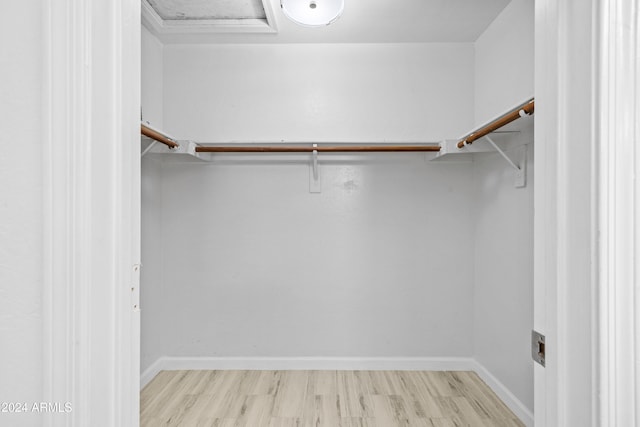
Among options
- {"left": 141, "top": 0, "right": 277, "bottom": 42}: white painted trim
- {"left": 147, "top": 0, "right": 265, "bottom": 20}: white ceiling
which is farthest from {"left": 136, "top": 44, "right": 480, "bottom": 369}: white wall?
{"left": 147, "top": 0, "right": 265, "bottom": 20}: white ceiling

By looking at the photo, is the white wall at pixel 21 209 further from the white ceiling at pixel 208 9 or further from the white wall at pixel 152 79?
the white wall at pixel 152 79

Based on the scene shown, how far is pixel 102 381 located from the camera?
57 centimetres

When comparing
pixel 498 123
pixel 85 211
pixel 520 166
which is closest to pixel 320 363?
pixel 520 166

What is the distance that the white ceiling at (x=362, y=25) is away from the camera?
7.22 ft

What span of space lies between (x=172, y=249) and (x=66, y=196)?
234cm

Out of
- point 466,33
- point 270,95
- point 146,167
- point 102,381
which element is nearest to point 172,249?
point 146,167

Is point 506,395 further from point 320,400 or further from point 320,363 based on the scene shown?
point 320,363

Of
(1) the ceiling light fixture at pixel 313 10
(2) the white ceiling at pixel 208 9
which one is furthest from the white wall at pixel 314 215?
(1) the ceiling light fixture at pixel 313 10

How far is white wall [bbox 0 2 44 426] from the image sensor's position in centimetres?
53

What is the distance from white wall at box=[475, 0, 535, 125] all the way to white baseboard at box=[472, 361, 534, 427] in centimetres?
151

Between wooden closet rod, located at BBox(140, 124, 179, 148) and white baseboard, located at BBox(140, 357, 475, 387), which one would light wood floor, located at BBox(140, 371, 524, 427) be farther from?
wooden closet rod, located at BBox(140, 124, 179, 148)

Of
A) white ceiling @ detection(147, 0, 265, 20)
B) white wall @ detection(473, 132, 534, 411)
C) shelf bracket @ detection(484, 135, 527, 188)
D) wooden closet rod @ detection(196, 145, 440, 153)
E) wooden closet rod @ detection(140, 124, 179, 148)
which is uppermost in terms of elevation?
white ceiling @ detection(147, 0, 265, 20)

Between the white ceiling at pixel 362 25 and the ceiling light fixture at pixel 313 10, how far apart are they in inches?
13.1

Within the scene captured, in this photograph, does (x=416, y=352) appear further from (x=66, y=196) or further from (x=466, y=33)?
(x=66, y=196)
